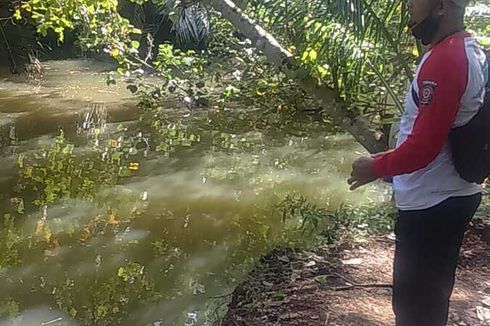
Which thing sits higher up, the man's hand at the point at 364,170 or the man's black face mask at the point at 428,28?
the man's black face mask at the point at 428,28

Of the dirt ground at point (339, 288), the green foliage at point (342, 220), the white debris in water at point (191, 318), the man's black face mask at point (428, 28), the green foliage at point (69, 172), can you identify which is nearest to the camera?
the man's black face mask at point (428, 28)

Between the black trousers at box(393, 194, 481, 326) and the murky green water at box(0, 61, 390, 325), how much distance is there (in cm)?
187

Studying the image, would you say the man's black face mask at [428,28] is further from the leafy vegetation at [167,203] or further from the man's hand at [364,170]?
the leafy vegetation at [167,203]

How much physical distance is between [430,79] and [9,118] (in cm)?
890

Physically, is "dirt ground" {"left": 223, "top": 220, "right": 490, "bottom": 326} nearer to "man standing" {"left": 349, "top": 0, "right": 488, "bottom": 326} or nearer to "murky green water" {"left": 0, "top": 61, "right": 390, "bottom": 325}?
"murky green water" {"left": 0, "top": 61, "right": 390, "bottom": 325}

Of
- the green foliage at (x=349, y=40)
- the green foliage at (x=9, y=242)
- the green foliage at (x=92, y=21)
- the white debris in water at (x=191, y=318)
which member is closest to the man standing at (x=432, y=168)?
the white debris in water at (x=191, y=318)

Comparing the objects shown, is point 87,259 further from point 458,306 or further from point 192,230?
point 458,306

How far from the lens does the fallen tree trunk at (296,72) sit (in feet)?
15.4

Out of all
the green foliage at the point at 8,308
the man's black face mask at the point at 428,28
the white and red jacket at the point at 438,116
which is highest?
the man's black face mask at the point at 428,28

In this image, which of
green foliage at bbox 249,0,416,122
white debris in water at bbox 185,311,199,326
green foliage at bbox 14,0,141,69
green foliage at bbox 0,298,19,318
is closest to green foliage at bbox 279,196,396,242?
green foliage at bbox 249,0,416,122

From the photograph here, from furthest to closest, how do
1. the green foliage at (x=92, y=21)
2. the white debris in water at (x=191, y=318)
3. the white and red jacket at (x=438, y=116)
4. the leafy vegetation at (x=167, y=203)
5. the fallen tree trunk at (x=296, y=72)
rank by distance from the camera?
the green foliage at (x=92, y=21) < the fallen tree trunk at (x=296, y=72) < the leafy vegetation at (x=167, y=203) < the white debris in water at (x=191, y=318) < the white and red jacket at (x=438, y=116)

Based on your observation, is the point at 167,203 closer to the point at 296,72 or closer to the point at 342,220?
the point at 342,220

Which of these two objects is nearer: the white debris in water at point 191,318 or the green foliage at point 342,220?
the white debris in water at point 191,318

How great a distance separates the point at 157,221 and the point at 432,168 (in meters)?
3.83
